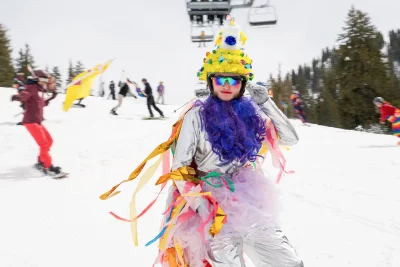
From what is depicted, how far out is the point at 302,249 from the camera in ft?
12.2

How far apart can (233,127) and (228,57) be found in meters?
0.48

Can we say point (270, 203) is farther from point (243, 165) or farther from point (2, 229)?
point (2, 229)

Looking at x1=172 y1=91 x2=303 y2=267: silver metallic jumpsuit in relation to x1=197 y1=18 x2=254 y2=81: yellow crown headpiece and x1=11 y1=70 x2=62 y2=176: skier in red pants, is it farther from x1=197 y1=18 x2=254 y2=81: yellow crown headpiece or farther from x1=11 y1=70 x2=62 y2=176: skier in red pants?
x1=11 y1=70 x2=62 y2=176: skier in red pants

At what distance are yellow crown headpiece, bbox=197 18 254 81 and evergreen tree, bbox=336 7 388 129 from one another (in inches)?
1398

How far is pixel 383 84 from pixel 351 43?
17.6 feet

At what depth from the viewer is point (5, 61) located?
4575 centimetres

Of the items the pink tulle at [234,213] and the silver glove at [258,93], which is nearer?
the pink tulle at [234,213]

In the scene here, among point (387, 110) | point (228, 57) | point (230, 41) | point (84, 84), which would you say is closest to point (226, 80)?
point (228, 57)

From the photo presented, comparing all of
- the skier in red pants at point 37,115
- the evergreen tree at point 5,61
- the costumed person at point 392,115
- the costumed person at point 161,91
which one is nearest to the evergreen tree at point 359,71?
the costumed person at point 161,91

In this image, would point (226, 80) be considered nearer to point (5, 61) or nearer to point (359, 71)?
point (359, 71)

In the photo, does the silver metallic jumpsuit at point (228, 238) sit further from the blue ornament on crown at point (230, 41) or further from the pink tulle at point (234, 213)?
the blue ornament on crown at point (230, 41)

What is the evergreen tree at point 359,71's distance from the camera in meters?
34.4

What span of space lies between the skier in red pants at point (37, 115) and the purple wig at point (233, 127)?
4.94 m

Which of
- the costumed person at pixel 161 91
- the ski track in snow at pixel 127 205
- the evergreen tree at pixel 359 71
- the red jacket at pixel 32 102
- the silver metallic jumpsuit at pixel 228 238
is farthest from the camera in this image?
the evergreen tree at pixel 359 71
